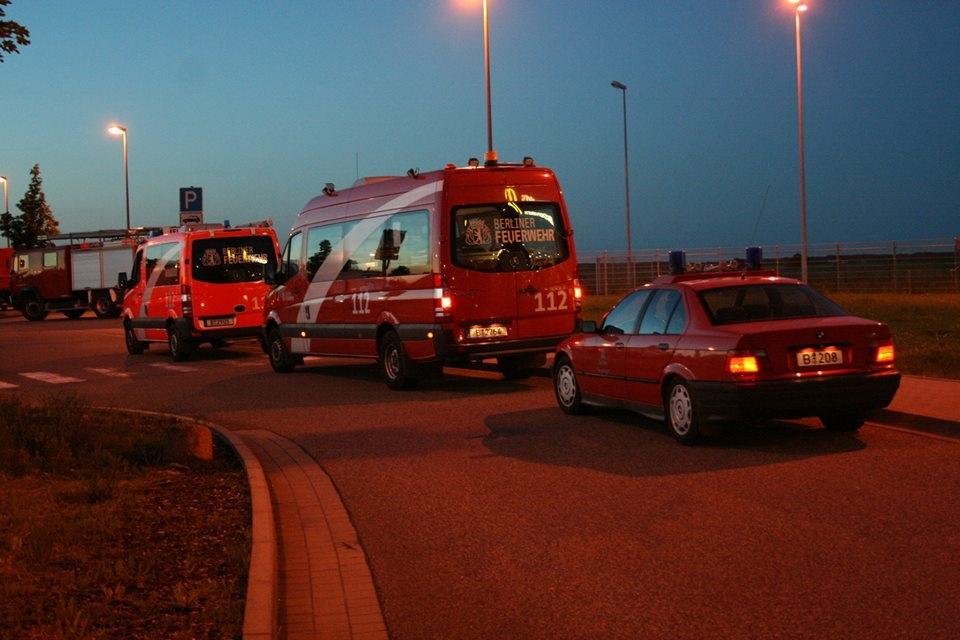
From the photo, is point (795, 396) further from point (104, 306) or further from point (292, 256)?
point (104, 306)

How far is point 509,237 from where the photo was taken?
16625 millimetres

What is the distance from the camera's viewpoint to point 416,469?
1056cm

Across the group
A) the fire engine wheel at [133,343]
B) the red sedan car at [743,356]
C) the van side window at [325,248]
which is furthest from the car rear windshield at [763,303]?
the fire engine wheel at [133,343]

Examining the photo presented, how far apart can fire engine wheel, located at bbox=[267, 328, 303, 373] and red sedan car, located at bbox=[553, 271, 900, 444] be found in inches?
387

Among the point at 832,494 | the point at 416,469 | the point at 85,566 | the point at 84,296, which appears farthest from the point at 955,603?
the point at 84,296

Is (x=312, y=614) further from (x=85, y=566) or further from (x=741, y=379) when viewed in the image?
(x=741, y=379)

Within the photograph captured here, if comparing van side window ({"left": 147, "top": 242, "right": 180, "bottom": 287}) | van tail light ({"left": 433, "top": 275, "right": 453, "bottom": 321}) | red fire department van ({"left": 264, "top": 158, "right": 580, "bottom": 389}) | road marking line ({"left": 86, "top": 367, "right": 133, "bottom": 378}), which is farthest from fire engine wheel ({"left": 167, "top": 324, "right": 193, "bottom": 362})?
van tail light ({"left": 433, "top": 275, "right": 453, "bottom": 321})

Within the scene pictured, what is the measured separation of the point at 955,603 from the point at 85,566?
14.4 feet

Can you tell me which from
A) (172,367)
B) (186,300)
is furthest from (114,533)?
(186,300)

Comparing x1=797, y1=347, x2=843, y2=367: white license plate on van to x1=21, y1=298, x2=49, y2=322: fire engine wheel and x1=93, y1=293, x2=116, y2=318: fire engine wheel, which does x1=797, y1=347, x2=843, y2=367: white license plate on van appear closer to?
x1=93, y1=293, x2=116, y2=318: fire engine wheel

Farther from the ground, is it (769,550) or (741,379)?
(741,379)

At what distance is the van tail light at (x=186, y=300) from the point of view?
2386cm

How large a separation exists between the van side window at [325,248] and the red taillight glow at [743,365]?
966cm

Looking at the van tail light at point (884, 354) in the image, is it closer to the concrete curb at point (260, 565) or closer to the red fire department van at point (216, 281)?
the concrete curb at point (260, 565)
